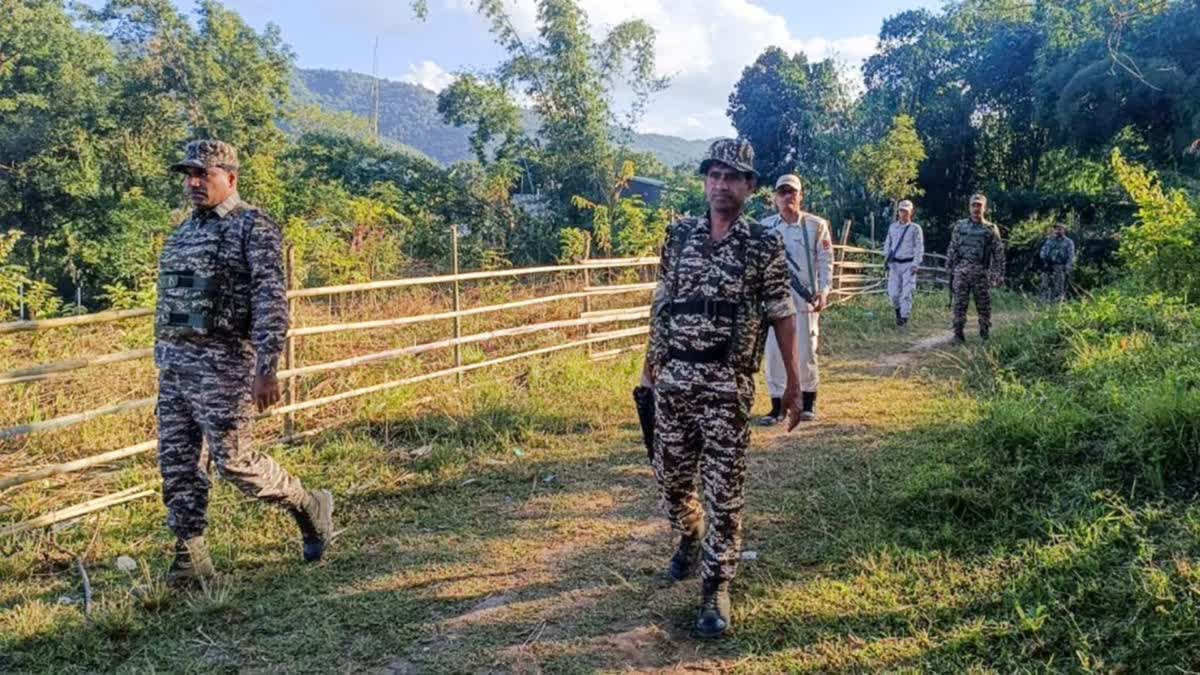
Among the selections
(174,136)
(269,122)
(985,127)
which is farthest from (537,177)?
(985,127)

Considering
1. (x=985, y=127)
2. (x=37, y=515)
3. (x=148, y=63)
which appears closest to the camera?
(x=37, y=515)

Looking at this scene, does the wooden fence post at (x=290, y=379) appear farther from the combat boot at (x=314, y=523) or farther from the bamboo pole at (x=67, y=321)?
the combat boot at (x=314, y=523)

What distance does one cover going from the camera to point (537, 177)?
25.6 meters

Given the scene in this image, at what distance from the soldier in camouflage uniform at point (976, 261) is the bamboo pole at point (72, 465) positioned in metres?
6.96

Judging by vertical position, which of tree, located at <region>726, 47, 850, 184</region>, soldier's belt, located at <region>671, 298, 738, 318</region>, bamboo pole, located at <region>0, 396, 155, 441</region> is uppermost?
tree, located at <region>726, 47, 850, 184</region>

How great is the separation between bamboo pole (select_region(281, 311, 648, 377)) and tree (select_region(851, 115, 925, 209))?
12318mm

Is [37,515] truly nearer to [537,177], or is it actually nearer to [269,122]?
[537,177]

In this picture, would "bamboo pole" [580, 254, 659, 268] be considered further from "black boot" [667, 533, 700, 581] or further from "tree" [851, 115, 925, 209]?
"tree" [851, 115, 925, 209]

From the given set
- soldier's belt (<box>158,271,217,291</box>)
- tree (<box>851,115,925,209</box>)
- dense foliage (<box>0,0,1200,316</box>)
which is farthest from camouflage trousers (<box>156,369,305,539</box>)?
tree (<box>851,115,925,209</box>)

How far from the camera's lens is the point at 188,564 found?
3.01 meters

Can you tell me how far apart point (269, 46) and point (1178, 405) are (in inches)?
1136

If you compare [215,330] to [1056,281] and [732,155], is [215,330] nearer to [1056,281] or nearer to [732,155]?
[732,155]

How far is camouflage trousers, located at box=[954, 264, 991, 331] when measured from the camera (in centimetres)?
736

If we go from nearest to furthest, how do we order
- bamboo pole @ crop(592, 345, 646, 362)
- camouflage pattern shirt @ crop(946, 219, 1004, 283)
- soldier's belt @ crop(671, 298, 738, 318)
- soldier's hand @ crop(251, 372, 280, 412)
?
soldier's belt @ crop(671, 298, 738, 318) → soldier's hand @ crop(251, 372, 280, 412) → camouflage pattern shirt @ crop(946, 219, 1004, 283) → bamboo pole @ crop(592, 345, 646, 362)
